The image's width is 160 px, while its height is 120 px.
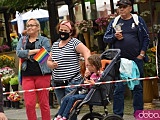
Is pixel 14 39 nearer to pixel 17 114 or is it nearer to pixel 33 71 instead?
pixel 17 114

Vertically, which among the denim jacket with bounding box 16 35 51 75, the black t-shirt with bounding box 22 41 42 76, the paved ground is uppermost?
the denim jacket with bounding box 16 35 51 75

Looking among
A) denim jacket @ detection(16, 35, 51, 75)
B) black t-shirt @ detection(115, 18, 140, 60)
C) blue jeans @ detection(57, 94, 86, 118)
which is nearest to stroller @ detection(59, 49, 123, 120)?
blue jeans @ detection(57, 94, 86, 118)

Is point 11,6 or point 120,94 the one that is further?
point 11,6

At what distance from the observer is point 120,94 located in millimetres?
8195

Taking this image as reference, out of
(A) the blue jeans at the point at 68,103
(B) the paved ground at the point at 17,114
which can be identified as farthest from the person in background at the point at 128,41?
(B) the paved ground at the point at 17,114

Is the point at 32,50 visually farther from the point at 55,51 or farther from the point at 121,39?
the point at 121,39

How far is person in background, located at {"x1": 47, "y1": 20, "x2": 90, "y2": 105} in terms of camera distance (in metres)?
7.73

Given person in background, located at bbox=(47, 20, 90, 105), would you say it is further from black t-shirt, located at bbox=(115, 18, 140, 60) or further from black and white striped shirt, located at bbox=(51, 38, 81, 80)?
black t-shirt, located at bbox=(115, 18, 140, 60)

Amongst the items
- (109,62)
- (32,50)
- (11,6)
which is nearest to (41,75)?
(32,50)

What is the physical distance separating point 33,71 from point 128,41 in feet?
4.92

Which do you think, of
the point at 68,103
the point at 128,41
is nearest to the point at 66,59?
the point at 68,103

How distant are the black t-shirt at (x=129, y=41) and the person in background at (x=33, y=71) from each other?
1.14 metres

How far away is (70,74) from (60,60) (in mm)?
247

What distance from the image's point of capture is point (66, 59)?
25.4 feet
